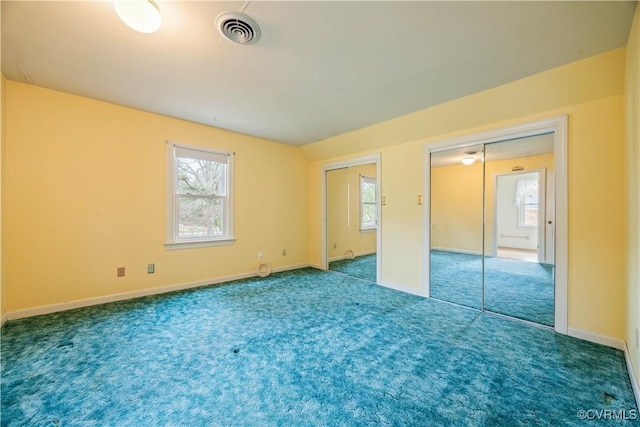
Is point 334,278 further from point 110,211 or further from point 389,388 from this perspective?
point 110,211

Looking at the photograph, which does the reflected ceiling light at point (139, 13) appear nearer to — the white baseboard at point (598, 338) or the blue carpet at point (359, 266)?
the blue carpet at point (359, 266)

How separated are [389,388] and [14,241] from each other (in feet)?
12.9

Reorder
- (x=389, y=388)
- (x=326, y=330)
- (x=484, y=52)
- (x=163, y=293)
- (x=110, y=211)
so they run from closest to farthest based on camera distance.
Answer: (x=389, y=388)
(x=484, y=52)
(x=326, y=330)
(x=110, y=211)
(x=163, y=293)

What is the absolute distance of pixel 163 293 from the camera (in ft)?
11.5

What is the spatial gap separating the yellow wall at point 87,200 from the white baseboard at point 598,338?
436 centimetres

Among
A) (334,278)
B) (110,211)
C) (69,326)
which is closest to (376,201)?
(334,278)

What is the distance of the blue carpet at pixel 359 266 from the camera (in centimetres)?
439

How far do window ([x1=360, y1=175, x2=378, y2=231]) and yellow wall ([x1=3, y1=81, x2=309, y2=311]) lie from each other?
8.06 ft

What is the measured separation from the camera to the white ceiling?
5.33 feet

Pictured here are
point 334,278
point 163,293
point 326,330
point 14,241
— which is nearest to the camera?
point 326,330

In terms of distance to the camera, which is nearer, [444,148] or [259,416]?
[259,416]

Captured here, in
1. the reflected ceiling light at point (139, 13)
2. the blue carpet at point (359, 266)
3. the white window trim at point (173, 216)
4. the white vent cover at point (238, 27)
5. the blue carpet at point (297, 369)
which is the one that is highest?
the white vent cover at point (238, 27)

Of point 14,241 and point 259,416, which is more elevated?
point 14,241

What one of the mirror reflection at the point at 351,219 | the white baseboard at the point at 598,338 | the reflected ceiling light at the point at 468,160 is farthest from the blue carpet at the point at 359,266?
the white baseboard at the point at 598,338
